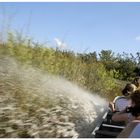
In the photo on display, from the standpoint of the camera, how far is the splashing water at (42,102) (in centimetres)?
493

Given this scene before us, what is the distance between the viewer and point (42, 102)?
5430 mm

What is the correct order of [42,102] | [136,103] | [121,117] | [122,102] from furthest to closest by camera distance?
[122,102], [42,102], [121,117], [136,103]

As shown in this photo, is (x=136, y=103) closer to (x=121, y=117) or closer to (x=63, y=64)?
(x=121, y=117)

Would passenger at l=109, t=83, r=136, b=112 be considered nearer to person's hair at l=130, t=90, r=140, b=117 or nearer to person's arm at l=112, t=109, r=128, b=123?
person's arm at l=112, t=109, r=128, b=123

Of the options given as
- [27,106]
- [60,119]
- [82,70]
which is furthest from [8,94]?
[82,70]

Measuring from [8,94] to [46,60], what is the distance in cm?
211

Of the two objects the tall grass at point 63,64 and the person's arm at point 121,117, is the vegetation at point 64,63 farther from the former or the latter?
the person's arm at point 121,117

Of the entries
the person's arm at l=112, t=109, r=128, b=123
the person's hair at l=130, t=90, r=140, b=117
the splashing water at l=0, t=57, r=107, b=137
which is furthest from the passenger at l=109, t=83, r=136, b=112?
the person's hair at l=130, t=90, r=140, b=117

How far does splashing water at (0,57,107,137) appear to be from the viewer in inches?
194

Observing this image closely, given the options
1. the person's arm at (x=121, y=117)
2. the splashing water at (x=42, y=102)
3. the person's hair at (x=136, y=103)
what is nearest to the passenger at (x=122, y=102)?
the splashing water at (x=42, y=102)

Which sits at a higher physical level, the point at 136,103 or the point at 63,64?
the point at 63,64

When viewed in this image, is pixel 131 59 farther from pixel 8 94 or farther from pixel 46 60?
pixel 8 94

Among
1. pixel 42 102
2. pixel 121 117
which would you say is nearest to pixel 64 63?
pixel 42 102

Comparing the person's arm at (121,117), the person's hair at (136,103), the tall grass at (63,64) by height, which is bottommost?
the person's arm at (121,117)
